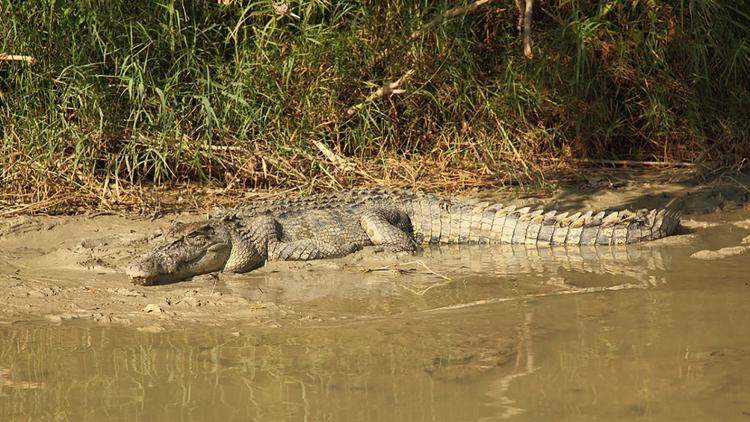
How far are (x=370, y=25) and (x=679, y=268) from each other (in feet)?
10.2

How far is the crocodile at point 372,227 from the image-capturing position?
5508mm

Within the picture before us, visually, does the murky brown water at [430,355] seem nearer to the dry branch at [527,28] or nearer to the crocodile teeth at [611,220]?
the crocodile teeth at [611,220]

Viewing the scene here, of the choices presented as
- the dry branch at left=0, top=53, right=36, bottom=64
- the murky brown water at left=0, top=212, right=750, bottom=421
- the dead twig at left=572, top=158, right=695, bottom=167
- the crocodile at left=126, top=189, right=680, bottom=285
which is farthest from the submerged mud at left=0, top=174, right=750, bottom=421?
the dead twig at left=572, top=158, right=695, bottom=167

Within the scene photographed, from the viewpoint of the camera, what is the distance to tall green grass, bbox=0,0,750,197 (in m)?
6.63

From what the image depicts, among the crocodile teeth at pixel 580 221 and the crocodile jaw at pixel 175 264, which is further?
the crocodile teeth at pixel 580 221

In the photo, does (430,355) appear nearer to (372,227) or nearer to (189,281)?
(189,281)

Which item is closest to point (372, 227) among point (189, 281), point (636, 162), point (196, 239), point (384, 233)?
point (384, 233)

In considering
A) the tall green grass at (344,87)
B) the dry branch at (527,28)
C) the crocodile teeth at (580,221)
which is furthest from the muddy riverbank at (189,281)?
the dry branch at (527,28)

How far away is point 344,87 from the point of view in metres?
7.25

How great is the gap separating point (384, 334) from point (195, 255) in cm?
167

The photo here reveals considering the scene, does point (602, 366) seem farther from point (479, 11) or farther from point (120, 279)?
point (479, 11)

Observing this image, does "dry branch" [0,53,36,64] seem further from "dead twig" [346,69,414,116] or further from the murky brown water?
the murky brown water

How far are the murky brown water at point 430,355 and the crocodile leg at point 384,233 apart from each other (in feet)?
2.43

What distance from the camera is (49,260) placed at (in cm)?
544
